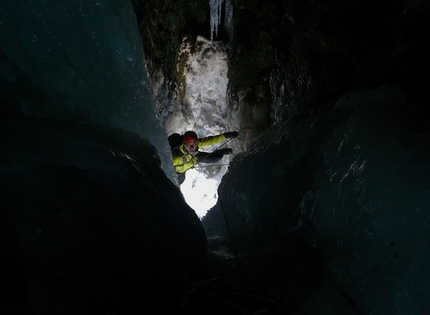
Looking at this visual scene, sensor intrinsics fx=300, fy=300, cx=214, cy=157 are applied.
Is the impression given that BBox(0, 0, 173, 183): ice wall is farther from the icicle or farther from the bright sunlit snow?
the icicle

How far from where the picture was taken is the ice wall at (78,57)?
2764mm

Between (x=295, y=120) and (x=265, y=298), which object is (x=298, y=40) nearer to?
(x=295, y=120)

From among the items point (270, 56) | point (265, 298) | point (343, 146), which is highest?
point (270, 56)

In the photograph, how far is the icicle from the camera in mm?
8812

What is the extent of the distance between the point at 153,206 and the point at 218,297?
2.87 feet

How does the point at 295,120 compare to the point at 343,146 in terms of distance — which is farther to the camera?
the point at 295,120

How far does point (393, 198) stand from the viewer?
2.24 m

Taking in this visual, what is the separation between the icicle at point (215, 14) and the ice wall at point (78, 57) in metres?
5.74

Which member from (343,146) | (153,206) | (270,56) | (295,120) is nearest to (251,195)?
(295,120)

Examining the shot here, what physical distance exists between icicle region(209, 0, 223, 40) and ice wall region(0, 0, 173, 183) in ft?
18.8

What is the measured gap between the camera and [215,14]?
8.89 metres

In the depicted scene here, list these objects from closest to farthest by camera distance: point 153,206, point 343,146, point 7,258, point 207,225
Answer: point 7,258
point 153,206
point 343,146
point 207,225

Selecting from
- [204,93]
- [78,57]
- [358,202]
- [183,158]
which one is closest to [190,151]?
[183,158]

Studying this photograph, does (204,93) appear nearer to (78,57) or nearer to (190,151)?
(190,151)
